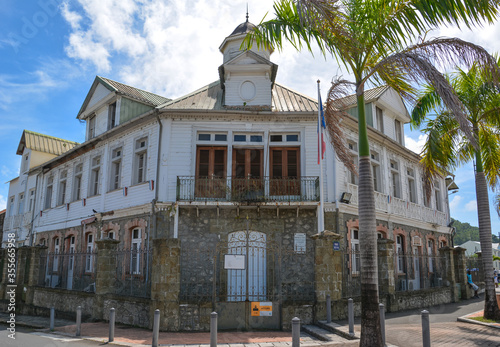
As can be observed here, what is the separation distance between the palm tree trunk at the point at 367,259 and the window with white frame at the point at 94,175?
47.3ft

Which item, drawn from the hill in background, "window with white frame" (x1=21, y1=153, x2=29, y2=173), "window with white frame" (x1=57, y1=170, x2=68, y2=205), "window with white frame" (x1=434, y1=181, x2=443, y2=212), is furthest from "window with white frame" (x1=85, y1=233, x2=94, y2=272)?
the hill in background

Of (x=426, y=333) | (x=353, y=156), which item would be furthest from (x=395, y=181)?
(x=426, y=333)

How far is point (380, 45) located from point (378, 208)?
34.4 feet

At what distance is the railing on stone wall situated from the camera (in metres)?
18.0

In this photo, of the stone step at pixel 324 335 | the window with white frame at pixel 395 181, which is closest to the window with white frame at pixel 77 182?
the stone step at pixel 324 335

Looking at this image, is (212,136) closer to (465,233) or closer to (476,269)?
(476,269)

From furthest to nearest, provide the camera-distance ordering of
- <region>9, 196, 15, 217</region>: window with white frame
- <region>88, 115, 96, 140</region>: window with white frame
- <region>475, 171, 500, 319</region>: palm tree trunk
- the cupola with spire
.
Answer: <region>9, 196, 15, 217</region>: window with white frame < <region>88, 115, 96, 140</region>: window with white frame < the cupola with spire < <region>475, 171, 500, 319</region>: palm tree trunk

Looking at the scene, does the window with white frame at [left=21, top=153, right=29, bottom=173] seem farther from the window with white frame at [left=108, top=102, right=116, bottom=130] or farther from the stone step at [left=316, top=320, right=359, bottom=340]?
the stone step at [left=316, top=320, right=359, bottom=340]

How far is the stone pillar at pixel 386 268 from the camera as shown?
13547 millimetres

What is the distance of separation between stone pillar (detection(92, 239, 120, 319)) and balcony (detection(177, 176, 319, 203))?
2.88 metres

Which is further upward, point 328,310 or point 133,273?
point 133,273

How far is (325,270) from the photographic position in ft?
36.4

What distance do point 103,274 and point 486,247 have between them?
38.1 feet

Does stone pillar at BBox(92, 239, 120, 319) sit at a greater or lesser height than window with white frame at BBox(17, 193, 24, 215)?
lesser
